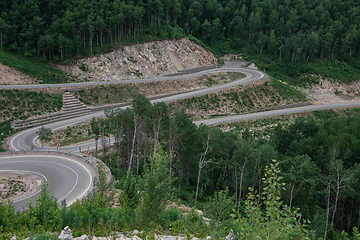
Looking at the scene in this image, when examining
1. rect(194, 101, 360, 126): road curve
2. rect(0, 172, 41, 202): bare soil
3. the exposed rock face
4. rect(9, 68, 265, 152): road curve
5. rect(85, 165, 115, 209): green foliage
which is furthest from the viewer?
the exposed rock face

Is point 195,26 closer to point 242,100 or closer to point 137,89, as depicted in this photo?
point 242,100

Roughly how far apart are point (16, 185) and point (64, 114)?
30517mm

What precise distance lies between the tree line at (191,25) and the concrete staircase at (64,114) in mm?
17041

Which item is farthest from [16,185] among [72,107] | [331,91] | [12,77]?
[331,91]

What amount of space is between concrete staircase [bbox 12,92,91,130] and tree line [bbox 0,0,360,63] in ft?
55.9

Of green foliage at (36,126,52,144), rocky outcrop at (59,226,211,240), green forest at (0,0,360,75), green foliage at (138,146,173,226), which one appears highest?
green forest at (0,0,360,75)

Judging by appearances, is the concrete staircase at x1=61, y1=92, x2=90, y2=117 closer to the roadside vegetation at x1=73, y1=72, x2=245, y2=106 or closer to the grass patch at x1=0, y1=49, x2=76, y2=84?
the roadside vegetation at x1=73, y1=72, x2=245, y2=106

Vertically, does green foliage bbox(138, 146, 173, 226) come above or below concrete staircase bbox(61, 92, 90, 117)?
above

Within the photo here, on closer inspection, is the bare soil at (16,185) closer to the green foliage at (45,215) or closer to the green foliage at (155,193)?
the green foliage at (45,215)

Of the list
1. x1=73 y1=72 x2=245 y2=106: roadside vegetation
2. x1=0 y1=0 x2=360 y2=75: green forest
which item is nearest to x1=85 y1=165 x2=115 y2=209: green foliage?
x1=73 y1=72 x2=245 y2=106: roadside vegetation

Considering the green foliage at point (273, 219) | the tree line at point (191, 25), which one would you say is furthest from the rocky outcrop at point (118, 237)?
the tree line at point (191, 25)

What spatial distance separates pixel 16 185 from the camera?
27.2m

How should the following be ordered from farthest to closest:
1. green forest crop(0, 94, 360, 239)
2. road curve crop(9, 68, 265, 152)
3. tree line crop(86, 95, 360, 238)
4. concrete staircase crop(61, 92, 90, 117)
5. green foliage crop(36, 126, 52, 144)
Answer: concrete staircase crop(61, 92, 90, 117), road curve crop(9, 68, 265, 152), green foliage crop(36, 126, 52, 144), tree line crop(86, 95, 360, 238), green forest crop(0, 94, 360, 239)

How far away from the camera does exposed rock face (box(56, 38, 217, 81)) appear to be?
69.2 metres
